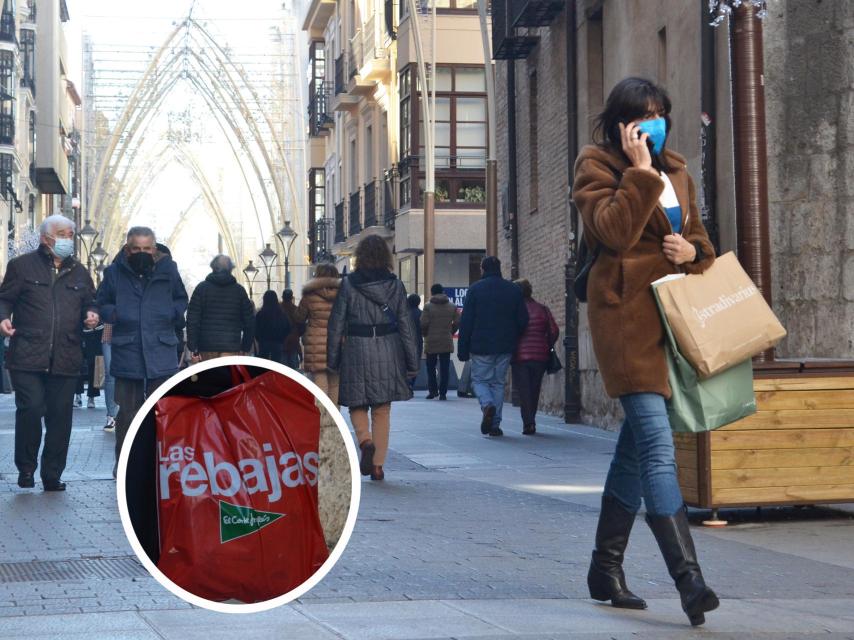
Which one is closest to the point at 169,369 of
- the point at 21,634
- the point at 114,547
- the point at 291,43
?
the point at 114,547

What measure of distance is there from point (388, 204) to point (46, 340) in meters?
34.6

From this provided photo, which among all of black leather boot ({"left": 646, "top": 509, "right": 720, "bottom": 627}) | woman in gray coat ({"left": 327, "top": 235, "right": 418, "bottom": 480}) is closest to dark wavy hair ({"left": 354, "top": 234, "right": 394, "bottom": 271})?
woman in gray coat ({"left": 327, "top": 235, "right": 418, "bottom": 480})

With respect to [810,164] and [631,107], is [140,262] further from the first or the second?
[631,107]

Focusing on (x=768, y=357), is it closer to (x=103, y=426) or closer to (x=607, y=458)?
(x=607, y=458)

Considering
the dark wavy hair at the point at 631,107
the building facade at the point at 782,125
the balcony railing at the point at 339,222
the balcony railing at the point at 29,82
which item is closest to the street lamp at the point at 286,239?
the balcony railing at the point at 339,222

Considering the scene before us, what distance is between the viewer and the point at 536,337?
60.6 ft

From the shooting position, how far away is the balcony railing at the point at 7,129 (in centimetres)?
5697

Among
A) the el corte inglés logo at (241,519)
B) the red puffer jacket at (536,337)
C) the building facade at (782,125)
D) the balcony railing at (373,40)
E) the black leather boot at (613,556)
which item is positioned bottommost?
the black leather boot at (613,556)

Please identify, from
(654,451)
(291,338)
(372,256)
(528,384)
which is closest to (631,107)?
(654,451)

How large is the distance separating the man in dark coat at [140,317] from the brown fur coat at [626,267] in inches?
237

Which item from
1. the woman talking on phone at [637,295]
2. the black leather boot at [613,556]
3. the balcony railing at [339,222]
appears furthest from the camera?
→ the balcony railing at [339,222]

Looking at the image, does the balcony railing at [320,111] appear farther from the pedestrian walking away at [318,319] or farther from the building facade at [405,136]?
the pedestrian walking away at [318,319]

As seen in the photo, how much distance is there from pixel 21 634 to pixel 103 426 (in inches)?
535

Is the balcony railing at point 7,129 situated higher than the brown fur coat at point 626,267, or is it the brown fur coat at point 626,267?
the balcony railing at point 7,129
